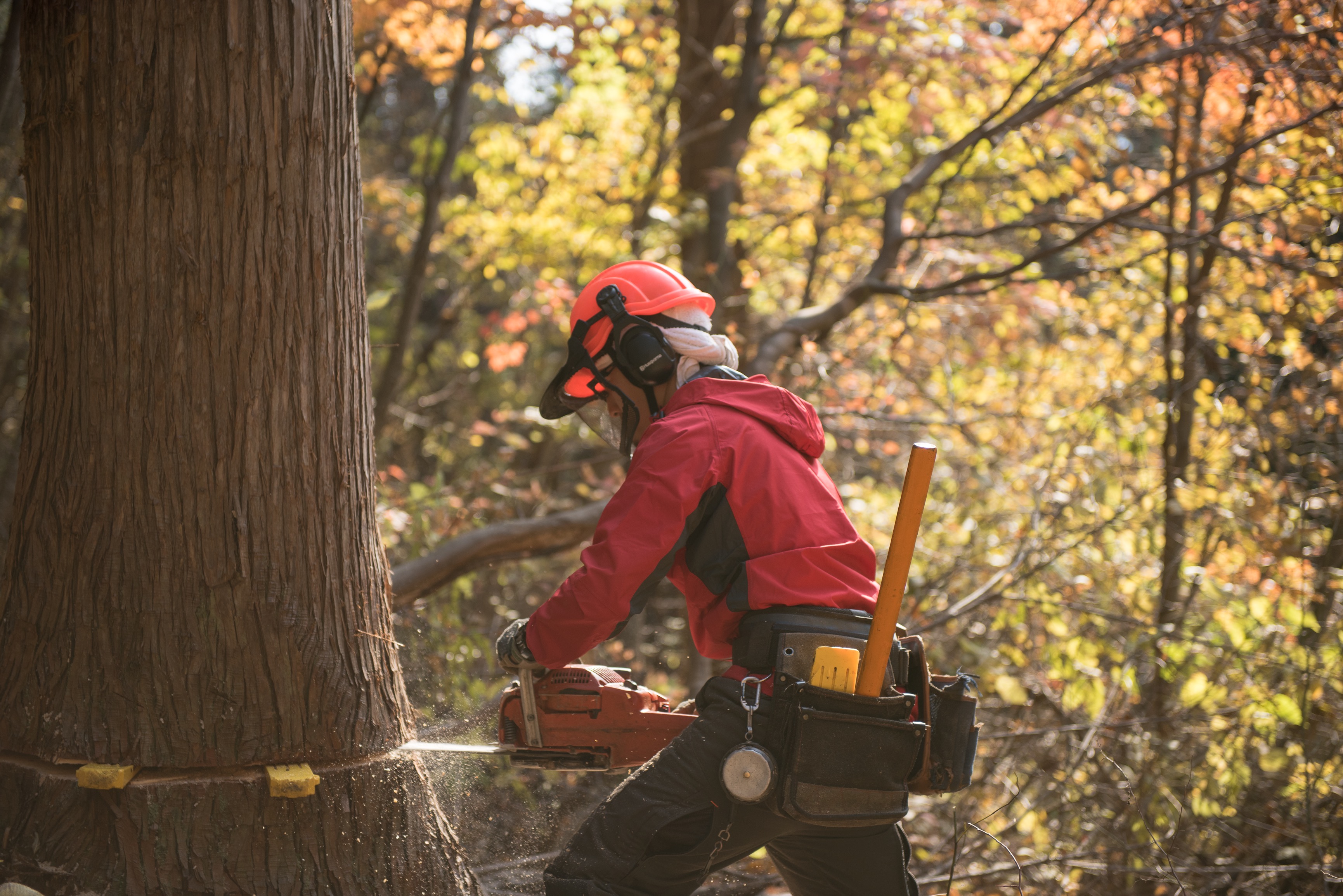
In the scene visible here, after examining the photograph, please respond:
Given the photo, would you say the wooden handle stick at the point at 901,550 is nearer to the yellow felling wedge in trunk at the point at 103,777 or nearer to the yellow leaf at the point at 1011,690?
the yellow felling wedge in trunk at the point at 103,777

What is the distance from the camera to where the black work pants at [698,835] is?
2.06 meters

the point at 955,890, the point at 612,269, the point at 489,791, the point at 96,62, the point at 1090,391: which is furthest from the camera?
the point at 1090,391

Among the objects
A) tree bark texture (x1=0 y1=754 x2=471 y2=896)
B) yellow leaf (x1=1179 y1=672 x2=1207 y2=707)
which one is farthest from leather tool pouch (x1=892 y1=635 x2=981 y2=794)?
yellow leaf (x1=1179 y1=672 x2=1207 y2=707)

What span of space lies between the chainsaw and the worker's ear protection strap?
0.82 meters

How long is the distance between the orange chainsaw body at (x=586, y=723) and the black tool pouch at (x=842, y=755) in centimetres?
44

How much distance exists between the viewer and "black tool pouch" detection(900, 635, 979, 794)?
218 cm

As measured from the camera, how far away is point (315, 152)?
229 cm

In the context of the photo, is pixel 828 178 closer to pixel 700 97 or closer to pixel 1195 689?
pixel 700 97

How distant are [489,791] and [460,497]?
3.38 m

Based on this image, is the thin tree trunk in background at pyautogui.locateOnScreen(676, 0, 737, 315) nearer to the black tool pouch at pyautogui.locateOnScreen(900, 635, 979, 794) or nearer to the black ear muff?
the black ear muff

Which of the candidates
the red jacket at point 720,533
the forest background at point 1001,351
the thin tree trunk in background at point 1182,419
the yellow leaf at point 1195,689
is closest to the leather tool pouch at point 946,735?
the red jacket at point 720,533

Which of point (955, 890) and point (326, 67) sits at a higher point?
point (326, 67)

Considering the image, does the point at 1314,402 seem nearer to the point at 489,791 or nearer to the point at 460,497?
the point at 489,791

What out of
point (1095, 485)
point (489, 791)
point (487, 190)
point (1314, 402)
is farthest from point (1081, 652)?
point (487, 190)
